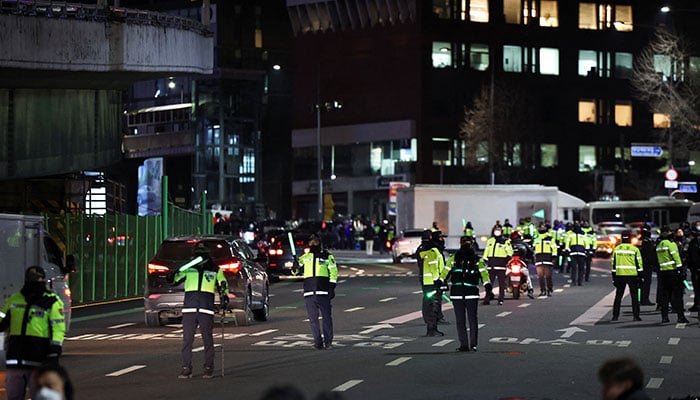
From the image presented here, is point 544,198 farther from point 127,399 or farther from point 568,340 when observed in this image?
point 127,399

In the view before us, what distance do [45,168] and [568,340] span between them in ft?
54.1

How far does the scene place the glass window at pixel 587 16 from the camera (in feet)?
347

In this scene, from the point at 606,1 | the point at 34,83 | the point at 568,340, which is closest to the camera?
the point at 568,340

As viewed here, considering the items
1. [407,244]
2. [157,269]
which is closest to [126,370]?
[157,269]

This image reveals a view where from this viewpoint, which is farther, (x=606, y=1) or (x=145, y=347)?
(x=606, y=1)

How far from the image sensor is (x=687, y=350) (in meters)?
22.1

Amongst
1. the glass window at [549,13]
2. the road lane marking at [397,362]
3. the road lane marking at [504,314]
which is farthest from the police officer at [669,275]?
the glass window at [549,13]

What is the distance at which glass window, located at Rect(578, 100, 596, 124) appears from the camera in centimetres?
10575

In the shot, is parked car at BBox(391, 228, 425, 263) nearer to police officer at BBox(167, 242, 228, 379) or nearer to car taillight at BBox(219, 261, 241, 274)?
car taillight at BBox(219, 261, 241, 274)

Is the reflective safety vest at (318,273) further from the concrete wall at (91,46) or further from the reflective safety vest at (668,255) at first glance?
the concrete wall at (91,46)

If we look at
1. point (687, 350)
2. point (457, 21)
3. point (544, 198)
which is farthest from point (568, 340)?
point (457, 21)

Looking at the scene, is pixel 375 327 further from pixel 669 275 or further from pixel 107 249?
pixel 107 249

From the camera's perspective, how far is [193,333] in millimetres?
18484

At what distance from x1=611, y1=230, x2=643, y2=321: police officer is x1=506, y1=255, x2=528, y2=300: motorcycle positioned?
648 cm
